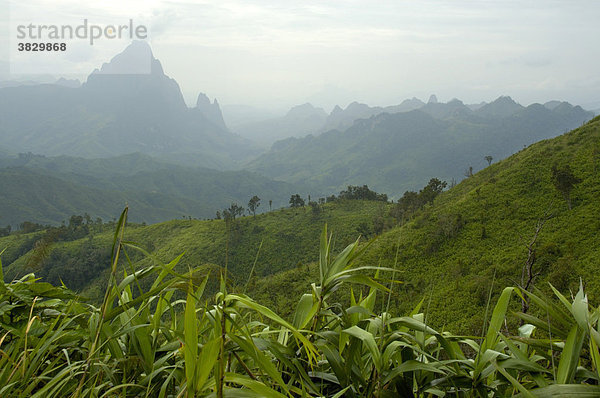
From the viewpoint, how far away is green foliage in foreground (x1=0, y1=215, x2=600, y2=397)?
840 millimetres

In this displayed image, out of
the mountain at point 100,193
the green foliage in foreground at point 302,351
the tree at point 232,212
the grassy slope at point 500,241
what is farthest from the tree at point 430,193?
the mountain at point 100,193

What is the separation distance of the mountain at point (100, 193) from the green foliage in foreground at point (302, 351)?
437ft

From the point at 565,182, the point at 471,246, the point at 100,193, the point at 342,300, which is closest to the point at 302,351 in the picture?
the point at 342,300

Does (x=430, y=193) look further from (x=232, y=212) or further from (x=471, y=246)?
(x=232, y=212)

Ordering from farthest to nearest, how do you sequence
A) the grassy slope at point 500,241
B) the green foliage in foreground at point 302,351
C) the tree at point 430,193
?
A: the tree at point 430,193
the grassy slope at point 500,241
the green foliage in foreground at point 302,351

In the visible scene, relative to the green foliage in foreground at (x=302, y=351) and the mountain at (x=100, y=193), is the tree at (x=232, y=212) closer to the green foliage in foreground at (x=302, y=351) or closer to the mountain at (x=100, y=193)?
the green foliage in foreground at (x=302, y=351)

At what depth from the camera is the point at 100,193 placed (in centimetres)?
14438

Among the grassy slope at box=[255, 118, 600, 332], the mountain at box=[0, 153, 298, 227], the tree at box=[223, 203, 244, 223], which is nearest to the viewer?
the grassy slope at box=[255, 118, 600, 332]

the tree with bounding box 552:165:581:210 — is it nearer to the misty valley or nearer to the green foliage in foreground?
the misty valley

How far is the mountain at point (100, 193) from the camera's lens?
12238 centimetres

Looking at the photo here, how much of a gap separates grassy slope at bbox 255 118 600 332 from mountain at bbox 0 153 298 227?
119790 mm

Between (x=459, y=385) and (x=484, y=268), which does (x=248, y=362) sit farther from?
(x=484, y=268)

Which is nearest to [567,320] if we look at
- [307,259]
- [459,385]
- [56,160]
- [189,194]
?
[459,385]

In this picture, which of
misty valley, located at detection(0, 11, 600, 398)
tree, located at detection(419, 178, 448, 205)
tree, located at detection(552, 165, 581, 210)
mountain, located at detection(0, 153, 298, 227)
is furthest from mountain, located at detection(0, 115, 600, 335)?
mountain, located at detection(0, 153, 298, 227)
